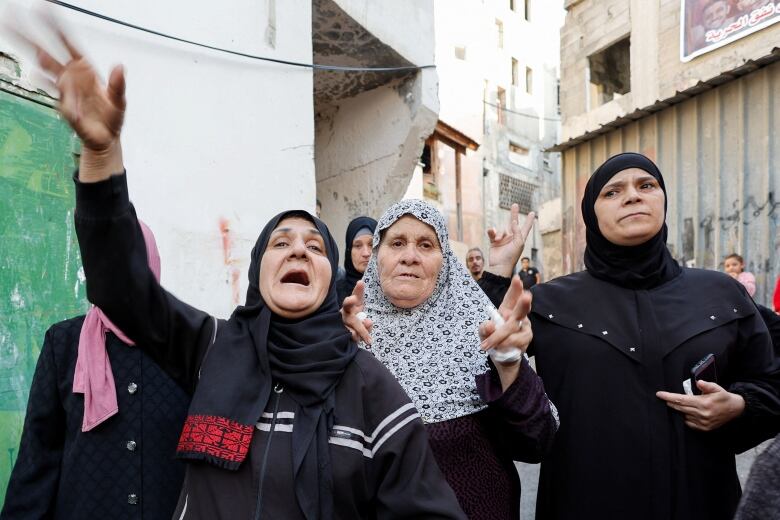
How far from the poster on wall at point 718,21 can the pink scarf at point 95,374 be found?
8.51 meters

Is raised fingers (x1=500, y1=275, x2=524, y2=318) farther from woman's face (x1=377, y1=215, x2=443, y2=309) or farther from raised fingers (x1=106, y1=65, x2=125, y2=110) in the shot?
raised fingers (x1=106, y1=65, x2=125, y2=110)

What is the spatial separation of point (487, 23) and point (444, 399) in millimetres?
23557

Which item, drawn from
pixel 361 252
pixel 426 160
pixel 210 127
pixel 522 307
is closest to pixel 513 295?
pixel 522 307

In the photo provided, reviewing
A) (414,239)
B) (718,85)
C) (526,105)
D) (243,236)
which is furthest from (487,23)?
(414,239)

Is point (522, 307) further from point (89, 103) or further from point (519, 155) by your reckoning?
point (519, 155)

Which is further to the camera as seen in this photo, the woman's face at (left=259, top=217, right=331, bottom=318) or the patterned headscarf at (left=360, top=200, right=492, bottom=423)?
the patterned headscarf at (left=360, top=200, right=492, bottom=423)

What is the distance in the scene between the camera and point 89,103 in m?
1.37

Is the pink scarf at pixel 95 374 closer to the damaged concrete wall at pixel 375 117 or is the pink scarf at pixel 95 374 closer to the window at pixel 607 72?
the damaged concrete wall at pixel 375 117

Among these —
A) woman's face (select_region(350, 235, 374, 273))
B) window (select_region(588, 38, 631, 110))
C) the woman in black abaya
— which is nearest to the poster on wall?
window (select_region(588, 38, 631, 110))

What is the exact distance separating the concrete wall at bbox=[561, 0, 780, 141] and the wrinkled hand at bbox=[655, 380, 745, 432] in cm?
734

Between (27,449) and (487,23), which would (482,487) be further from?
(487,23)

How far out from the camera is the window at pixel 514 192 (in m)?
24.7

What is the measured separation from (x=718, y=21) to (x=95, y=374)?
9.08 metres

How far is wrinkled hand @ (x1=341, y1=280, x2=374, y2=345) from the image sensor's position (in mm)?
1939
